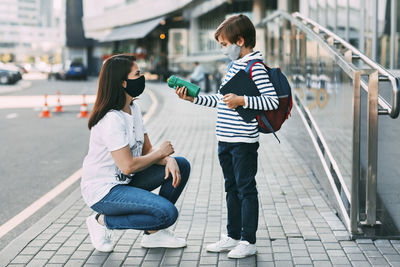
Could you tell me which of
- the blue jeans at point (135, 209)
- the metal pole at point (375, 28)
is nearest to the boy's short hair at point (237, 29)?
the blue jeans at point (135, 209)

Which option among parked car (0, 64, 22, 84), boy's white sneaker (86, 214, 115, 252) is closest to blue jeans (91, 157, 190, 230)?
boy's white sneaker (86, 214, 115, 252)

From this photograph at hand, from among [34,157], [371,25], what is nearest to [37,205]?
[34,157]

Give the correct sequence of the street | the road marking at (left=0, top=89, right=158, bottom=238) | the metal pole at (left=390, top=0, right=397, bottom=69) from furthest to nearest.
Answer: the metal pole at (left=390, top=0, right=397, bottom=69) < the street < the road marking at (left=0, top=89, right=158, bottom=238)

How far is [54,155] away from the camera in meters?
9.46

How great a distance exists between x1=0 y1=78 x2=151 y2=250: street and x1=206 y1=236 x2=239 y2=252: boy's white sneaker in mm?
1733

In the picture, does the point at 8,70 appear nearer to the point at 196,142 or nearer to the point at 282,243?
the point at 196,142

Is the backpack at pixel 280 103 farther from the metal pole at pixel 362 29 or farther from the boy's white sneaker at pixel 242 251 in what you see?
the metal pole at pixel 362 29

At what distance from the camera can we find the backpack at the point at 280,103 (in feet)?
13.0

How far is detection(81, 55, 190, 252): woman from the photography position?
13.2ft

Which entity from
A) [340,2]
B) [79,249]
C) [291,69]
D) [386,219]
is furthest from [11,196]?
[340,2]

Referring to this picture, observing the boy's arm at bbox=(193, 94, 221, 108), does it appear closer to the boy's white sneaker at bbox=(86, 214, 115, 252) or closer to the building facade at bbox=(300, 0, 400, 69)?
the boy's white sneaker at bbox=(86, 214, 115, 252)

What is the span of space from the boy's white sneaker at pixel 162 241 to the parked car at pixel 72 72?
43653 millimetres

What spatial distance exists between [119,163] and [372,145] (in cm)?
191

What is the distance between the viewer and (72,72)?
46719 millimetres
